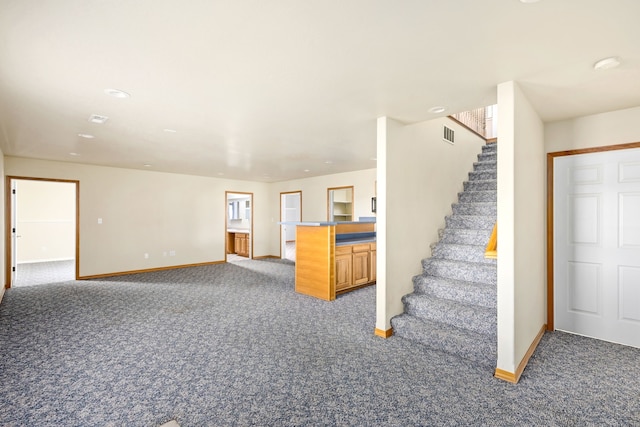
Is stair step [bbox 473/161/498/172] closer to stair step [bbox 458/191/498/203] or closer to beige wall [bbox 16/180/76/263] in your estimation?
stair step [bbox 458/191/498/203]

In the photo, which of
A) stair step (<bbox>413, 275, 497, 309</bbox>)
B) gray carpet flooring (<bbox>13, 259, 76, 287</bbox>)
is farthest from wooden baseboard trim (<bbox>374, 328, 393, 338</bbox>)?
gray carpet flooring (<bbox>13, 259, 76, 287</bbox>)

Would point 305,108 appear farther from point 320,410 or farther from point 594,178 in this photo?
point 594,178

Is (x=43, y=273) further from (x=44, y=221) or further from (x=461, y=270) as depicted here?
(x=461, y=270)

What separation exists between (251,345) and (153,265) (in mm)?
5264

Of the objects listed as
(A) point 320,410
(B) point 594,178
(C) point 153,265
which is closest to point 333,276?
(A) point 320,410

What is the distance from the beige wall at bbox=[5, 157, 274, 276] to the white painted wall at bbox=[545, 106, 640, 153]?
23.9ft

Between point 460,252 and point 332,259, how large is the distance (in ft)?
5.96

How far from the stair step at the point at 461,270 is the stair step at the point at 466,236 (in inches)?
13.2

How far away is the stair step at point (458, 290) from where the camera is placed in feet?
10.0

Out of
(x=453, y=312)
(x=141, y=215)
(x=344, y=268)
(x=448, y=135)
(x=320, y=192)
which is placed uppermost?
(x=448, y=135)

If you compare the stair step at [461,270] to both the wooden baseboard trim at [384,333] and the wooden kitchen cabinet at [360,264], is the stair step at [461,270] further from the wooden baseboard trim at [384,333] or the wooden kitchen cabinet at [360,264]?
the wooden kitchen cabinet at [360,264]

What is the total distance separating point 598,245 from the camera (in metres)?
3.11

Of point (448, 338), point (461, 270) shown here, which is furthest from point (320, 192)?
point (448, 338)

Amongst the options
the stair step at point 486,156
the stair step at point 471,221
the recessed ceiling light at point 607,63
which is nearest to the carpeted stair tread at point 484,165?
the stair step at point 486,156
